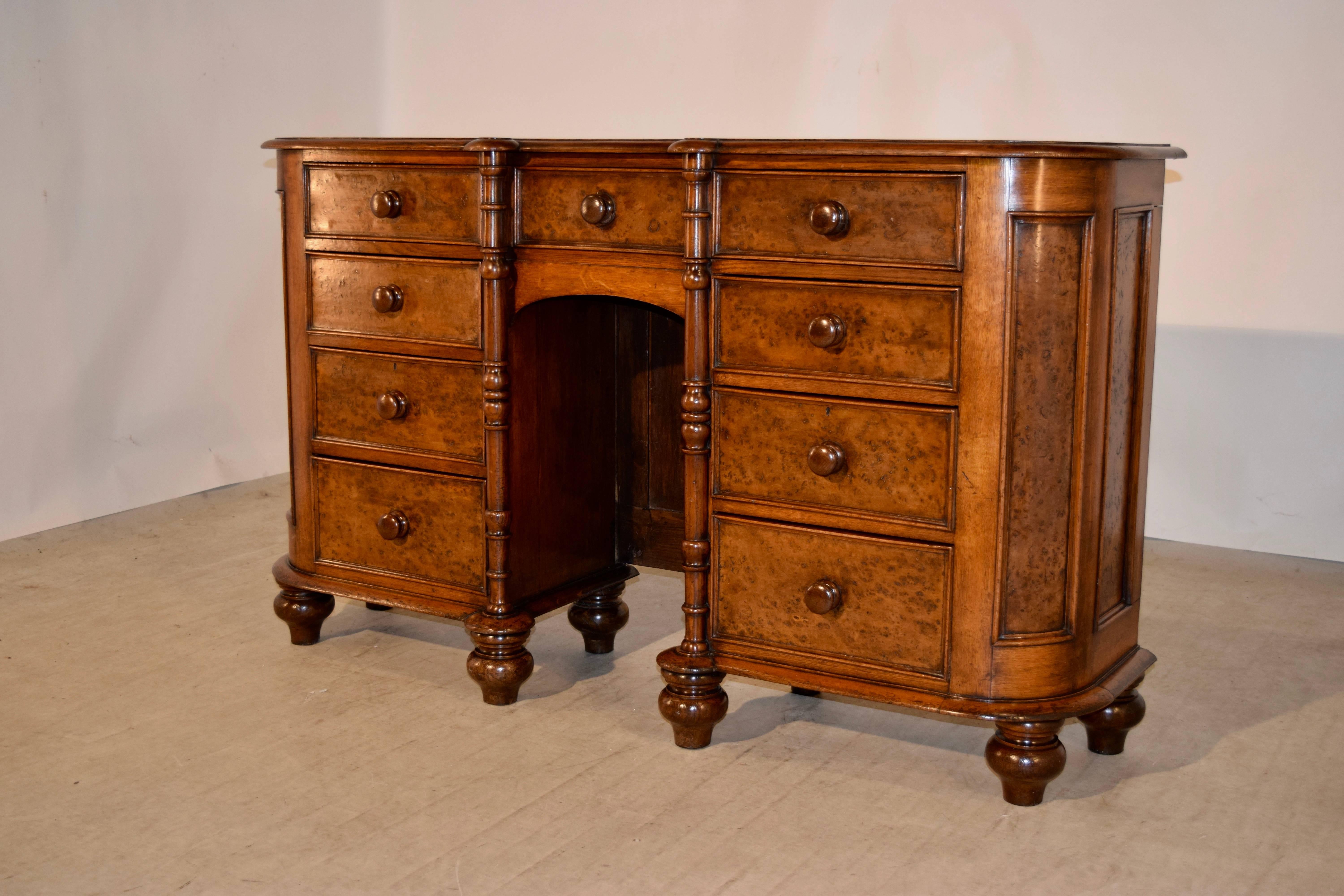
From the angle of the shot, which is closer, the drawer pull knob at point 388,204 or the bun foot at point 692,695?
the bun foot at point 692,695

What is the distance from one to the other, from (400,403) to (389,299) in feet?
0.64

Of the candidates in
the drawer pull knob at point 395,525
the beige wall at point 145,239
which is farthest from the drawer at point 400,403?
the beige wall at point 145,239

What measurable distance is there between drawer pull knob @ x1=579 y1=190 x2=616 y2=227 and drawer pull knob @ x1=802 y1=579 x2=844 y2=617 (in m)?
0.70

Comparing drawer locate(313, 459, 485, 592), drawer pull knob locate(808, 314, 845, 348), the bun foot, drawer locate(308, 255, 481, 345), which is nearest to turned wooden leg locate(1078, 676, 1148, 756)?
the bun foot

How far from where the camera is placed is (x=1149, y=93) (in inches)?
144

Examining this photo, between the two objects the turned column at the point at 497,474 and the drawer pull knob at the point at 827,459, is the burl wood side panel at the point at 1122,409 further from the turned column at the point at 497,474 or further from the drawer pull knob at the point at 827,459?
the turned column at the point at 497,474

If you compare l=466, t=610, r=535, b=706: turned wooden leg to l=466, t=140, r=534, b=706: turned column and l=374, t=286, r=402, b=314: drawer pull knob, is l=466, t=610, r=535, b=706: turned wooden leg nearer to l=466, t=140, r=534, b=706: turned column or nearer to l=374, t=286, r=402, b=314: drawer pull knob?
l=466, t=140, r=534, b=706: turned column

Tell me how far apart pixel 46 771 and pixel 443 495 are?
0.81 metres

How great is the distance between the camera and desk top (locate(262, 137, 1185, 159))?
6.48 feet

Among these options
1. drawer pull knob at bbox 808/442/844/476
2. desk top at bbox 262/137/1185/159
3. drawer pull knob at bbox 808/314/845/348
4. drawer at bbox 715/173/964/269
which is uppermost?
desk top at bbox 262/137/1185/159

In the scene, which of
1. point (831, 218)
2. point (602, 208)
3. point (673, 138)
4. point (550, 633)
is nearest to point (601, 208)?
point (602, 208)

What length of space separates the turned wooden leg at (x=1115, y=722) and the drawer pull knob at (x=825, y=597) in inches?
19.0

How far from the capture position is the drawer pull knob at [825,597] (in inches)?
86.6

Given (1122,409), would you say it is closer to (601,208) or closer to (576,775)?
(601,208)
